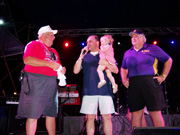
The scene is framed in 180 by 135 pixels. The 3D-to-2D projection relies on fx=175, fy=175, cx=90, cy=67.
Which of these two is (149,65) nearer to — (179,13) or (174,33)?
(179,13)

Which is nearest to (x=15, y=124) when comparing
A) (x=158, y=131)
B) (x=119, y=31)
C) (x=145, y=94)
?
(x=145, y=94)

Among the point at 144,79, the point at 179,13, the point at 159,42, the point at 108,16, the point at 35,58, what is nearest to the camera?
the point at 35,58

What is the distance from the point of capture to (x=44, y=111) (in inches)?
108

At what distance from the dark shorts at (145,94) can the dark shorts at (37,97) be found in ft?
4.24

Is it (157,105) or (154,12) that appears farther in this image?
(154,12)

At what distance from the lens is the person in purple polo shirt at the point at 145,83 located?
109 inches

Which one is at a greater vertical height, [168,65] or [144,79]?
[168,65]

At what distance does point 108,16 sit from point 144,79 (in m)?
4.79

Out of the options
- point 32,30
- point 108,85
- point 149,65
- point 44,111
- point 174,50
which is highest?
point 32,30

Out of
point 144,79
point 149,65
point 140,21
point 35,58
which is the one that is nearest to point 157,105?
point 144,79

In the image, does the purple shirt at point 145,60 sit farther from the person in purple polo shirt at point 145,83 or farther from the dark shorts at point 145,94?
Answer: the dark shorts at point 145,94

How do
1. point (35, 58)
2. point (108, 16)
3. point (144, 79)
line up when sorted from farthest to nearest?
point (108, 16) → point (144, 79) → point (35, 58)

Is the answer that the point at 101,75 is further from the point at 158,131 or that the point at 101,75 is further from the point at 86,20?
the point at 86,20

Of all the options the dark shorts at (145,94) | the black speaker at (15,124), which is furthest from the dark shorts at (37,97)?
the black speaker at (15,124)
